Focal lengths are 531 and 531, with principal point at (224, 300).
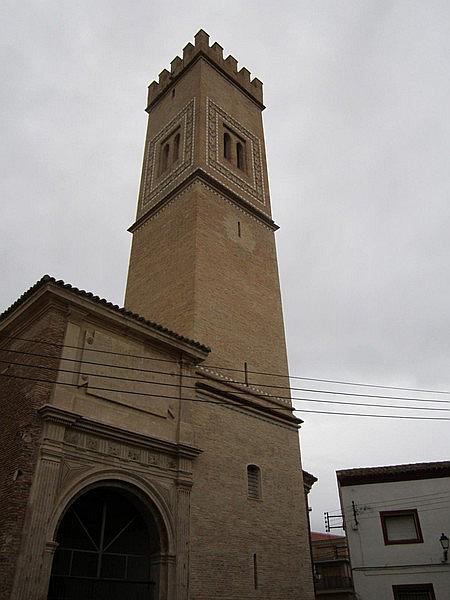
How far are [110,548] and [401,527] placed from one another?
10998 mm

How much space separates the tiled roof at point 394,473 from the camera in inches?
720

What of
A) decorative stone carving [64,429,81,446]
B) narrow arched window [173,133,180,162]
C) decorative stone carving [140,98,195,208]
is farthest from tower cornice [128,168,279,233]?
decorative stone carving [64,429,81,446]

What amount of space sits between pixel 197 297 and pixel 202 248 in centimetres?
194

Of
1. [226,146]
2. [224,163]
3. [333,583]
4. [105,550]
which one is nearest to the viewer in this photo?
[105,550]

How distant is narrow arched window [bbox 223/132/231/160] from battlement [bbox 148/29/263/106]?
3.51 metres

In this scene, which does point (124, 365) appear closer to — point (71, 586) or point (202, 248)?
point (71, 586)

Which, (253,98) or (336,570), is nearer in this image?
(253,98)

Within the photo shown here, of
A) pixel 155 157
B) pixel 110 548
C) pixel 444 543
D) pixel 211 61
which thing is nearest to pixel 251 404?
pixel 110 548

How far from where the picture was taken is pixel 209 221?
17.2m

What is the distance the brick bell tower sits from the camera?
1553cm

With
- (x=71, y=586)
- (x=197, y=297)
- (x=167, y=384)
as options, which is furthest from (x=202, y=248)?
(x=71, y=586)

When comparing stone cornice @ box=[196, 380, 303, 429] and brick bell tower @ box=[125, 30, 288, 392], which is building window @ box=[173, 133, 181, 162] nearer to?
brick bell tower @ box=[125, 30, 288, 392]

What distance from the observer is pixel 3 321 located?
12375 mm

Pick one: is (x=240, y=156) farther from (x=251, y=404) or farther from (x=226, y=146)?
(x=251, y=404)
